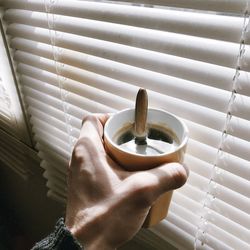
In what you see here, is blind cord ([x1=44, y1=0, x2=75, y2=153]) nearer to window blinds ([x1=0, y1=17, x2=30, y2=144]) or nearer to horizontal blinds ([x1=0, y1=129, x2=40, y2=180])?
window blinds ([x1=0, y1=17, x2=30, y2=144])

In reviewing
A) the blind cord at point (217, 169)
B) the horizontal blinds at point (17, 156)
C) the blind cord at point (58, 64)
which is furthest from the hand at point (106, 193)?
the horizontal blinds at point (17, 156)

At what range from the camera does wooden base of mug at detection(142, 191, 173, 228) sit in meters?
0.54

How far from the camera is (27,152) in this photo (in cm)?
122

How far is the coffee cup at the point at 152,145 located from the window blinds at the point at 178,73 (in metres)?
0.05

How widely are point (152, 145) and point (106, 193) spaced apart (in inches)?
4.5

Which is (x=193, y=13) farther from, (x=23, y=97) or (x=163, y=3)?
(x=23, y=97)

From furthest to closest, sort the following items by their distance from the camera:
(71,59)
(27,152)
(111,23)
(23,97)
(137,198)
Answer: (27,152) < (23,97) < (71,59) < (111,23) < (137,198)

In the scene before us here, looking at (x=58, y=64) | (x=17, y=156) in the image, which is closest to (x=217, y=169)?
(x=58, y=64)

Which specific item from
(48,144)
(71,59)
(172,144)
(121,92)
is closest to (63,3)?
(71,59)

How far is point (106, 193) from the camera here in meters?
0.50

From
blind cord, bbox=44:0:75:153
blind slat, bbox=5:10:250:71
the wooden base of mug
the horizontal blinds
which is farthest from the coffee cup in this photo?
the horizontal blinds

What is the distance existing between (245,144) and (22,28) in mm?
650

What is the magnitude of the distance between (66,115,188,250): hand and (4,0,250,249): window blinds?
0.43 feet

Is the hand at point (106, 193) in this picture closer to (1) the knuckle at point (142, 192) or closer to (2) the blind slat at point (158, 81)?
(1) the knuckle at point (142, 192)
